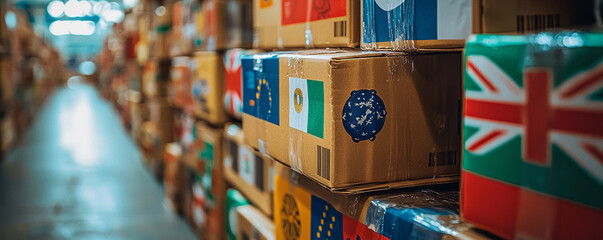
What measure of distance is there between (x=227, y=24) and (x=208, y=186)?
0.90 m

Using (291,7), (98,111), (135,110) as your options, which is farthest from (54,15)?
(291,7)

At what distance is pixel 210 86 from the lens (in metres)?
2.67

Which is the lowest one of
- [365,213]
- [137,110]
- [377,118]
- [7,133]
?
[7,133]

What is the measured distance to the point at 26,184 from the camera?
15.2ft

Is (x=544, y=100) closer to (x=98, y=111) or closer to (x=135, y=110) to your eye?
(x=135, y=110)

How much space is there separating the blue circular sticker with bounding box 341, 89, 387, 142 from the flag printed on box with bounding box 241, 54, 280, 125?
0.34 meters

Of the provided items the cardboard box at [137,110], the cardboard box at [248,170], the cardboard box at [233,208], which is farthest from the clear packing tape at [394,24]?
the cardboard box at [137,110]

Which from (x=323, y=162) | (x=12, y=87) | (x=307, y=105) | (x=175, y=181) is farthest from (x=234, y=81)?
(x=12, y=87)

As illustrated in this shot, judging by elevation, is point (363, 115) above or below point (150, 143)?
above

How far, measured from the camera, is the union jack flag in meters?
0.69

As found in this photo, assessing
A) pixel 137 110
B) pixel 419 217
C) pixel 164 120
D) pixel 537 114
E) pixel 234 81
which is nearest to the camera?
pixel 537 114

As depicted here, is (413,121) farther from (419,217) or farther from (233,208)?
(233,208)

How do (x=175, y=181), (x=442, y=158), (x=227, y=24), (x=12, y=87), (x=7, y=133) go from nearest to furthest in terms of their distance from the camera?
1. (x=442, y=158)
2. (x=227, y=24)
3. (x=175, y=181)
4. (x=7, y=133)
5. (x=12, y=87)

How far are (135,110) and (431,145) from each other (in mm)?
5567
